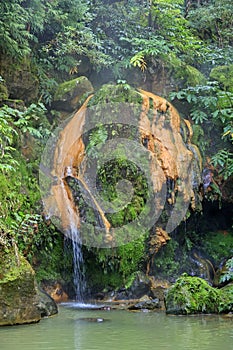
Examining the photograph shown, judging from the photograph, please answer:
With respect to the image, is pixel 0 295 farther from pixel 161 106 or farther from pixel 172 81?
pixel 172 81

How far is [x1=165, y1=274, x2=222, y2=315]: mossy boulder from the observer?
283 inches

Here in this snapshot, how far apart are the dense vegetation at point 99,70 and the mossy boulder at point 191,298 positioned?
69.1 inches

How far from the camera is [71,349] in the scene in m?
4.73

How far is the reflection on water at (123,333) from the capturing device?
193 inches

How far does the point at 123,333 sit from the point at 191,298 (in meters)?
2.06

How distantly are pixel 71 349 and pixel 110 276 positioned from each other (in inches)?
171

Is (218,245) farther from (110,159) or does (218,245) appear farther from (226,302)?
(226,302)

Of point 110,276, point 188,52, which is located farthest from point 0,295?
point 188,52

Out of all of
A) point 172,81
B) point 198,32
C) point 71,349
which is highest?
point 198,32

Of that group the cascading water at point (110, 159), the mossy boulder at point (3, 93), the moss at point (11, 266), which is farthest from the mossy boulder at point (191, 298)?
the mossy boulder at point (3, 93)

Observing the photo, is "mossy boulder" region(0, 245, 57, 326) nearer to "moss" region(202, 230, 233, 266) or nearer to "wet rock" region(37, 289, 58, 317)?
"wet rock" region(37, 289, 58, 317)

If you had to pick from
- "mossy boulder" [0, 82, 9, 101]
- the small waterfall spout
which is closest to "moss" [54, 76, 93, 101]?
"mossy boulder" [0, 82, 9, 101]


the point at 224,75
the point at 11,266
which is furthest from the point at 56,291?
the point at 224,75

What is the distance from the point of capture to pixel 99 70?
1292 centimetres
